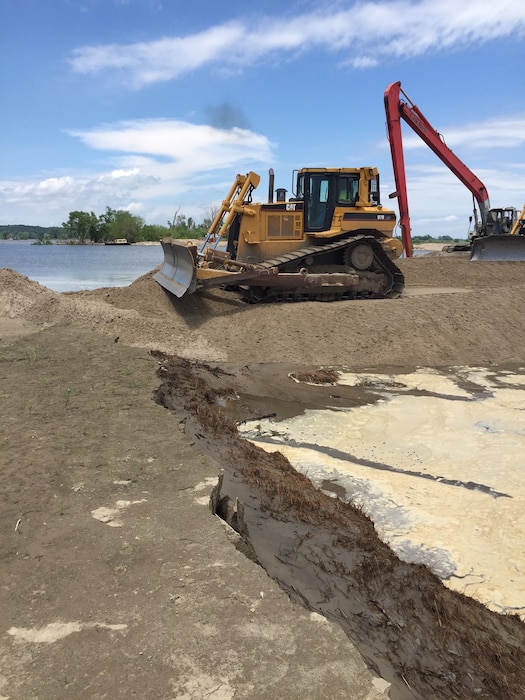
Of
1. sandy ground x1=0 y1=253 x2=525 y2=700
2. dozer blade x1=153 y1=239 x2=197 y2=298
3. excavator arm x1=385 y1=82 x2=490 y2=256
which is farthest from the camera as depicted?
excavator arm x1=385 y1=82 x2=490 y2=256

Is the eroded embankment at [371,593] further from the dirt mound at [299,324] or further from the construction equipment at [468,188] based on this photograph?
the construction equipment at [468,188]

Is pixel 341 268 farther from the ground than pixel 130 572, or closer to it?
farther from the ground

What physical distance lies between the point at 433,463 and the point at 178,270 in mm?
8865

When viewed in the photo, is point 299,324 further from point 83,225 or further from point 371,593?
point 83,225

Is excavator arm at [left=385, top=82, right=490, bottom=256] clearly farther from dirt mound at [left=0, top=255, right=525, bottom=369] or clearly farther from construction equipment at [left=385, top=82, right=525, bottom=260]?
dirt mound at [left=0, top=255, right=525, bottom=369]

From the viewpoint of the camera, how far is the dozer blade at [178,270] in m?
12.6

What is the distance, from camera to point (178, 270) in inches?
538

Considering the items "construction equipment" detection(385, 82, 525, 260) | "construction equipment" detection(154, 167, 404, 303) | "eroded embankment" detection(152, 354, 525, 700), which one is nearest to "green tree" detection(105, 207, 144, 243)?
"construction equipment" detection(385, 82, 525, 260)

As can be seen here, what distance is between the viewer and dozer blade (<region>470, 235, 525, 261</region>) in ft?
66.7

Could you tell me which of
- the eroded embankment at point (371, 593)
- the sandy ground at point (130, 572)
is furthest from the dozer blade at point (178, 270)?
the eroded embankment at point (371, 593)

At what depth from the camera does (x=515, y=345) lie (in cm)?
1259

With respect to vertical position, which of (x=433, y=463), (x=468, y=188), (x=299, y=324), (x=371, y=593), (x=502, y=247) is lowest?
(x=433, y=463)

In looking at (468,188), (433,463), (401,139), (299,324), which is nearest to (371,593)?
(433,463)

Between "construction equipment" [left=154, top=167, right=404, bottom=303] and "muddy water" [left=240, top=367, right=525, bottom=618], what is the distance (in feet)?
14.4
